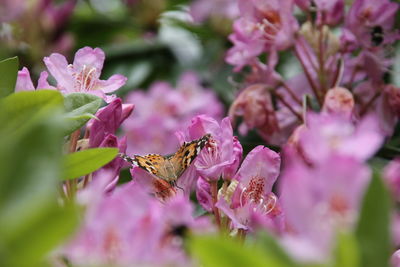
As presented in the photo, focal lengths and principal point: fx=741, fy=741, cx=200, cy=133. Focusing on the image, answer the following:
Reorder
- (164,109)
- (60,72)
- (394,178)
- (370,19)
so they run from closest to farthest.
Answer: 1. (394,178)
2. (60,72)
3. (370,19)
4. (164,109)

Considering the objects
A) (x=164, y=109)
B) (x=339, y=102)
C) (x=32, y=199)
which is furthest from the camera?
(x=164, y=109)

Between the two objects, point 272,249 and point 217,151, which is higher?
point 272,249

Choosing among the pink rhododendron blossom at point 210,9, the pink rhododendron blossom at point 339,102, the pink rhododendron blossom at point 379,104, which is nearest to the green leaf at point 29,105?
the pink rhododendron blossom at point 339,102

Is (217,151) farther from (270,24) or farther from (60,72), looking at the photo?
(270,24)

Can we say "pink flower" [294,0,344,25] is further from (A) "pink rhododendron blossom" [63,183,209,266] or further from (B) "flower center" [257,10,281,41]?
(A) "pink rhododendron blossom" [63,183,209,266]

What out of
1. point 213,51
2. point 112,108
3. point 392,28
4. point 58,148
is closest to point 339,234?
point 58,148

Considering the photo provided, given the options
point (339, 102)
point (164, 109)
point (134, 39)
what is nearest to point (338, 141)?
point (339, 102)

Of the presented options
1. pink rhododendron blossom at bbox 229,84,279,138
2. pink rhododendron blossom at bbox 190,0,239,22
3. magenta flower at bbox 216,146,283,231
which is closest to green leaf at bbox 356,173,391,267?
magenta flower at bbox 216,146,283,231

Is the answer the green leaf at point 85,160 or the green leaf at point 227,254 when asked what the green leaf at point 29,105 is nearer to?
the green leaf at point 85,160
